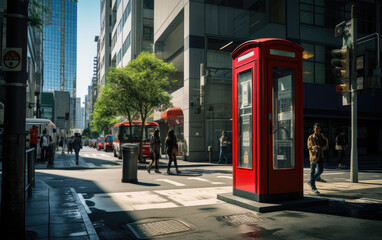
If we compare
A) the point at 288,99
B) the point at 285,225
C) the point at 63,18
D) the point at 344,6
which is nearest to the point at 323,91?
the point at 344,6

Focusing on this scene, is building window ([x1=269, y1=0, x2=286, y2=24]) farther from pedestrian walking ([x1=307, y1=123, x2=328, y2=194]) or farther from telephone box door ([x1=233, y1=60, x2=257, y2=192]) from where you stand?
telephone box door ([x1=233, y1=60, x2=257, y2=192])

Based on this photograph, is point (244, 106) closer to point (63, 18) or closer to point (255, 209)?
point (255, 209)

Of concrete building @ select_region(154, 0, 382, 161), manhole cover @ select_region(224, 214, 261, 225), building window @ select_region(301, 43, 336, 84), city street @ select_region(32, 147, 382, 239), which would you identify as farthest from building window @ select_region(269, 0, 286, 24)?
manhole cover @ select_region(224, 214, 261, 225)

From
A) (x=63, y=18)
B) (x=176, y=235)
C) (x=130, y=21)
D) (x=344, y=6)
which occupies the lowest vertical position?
(x=176, y=235)

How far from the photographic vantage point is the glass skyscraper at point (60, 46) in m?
183

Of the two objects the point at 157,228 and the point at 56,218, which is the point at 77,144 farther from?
the point at 157,228

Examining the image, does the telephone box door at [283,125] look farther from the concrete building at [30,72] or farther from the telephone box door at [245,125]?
the concrete building at [30,72]

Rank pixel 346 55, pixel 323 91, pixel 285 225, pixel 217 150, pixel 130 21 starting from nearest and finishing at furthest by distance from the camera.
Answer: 1. pixel 285 225
2. pixel 346 55
3. pixel 217 150
4. pixel 323 91
5. pixel 130 21

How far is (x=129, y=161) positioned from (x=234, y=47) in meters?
15.4

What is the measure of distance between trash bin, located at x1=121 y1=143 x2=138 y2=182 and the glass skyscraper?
187 meters

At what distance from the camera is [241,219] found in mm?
5711

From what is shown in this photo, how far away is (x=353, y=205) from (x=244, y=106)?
3070 mm

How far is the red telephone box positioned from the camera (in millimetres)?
6555

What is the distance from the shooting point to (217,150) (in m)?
22.0
